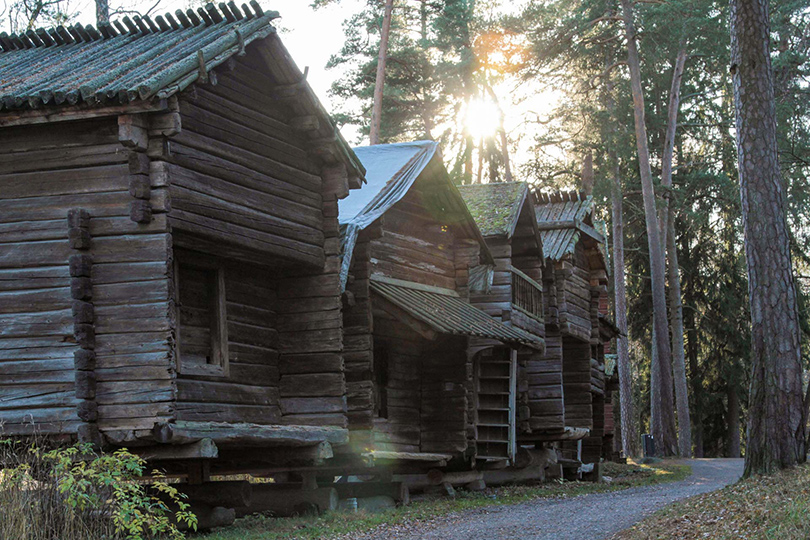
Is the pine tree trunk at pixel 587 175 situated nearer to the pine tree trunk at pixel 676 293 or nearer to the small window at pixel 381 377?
the pine tree trunk at pixel 676 293

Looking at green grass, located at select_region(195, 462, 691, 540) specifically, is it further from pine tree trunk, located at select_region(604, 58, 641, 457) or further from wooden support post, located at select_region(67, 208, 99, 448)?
pine tree trunk, located at select_region(604, 58, 641, 457)

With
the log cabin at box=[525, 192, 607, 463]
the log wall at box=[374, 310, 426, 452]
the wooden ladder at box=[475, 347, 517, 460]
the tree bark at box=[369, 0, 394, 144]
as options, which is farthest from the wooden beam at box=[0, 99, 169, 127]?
the tree bark at box=[369, 0, 394, 144]

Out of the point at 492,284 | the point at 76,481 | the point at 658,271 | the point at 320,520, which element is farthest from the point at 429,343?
the point at 658,271

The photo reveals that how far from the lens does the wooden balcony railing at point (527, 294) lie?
75.7ft

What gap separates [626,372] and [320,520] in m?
27.9

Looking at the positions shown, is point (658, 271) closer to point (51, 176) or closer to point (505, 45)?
point (505, 45)

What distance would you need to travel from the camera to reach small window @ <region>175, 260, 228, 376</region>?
43.8 feet

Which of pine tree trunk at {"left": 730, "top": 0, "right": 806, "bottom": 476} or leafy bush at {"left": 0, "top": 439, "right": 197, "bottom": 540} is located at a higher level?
pine tree trunk at {"left": 730, "top": 0, "right": 806, "bottom": 476}

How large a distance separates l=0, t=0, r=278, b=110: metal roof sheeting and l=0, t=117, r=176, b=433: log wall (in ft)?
1.83

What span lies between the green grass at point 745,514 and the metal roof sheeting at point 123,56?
758 centimetres

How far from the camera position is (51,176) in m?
12.3

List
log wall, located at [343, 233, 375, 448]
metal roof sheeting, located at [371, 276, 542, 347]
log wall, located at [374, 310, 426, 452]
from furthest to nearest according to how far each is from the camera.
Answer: log wall, located at [374, 310, 426, 452], metal roof sheeting, located at [371, 276, 542, 347], log wall, located at [343, 233, 375, 448]

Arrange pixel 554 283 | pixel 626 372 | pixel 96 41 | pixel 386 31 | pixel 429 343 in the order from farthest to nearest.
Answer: pixel 626 372
pixel 386 31
pixel 554 283
pixel 429 343
pixel 96 41

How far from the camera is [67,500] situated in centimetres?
977
